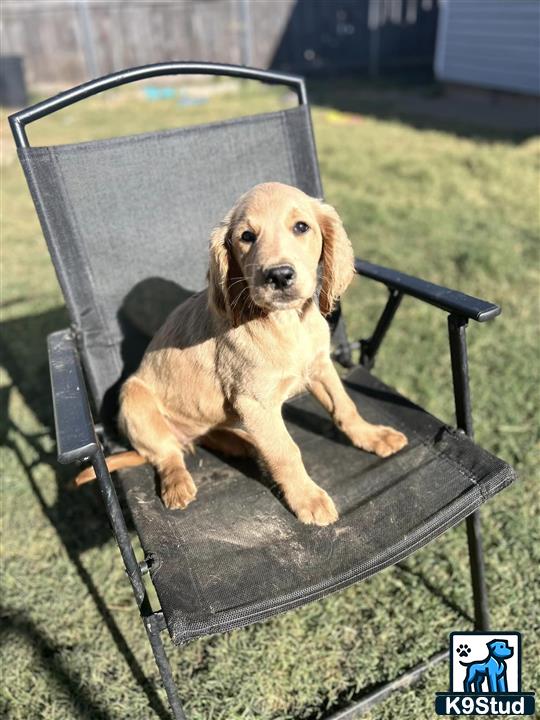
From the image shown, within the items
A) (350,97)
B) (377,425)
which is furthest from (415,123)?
(377,425)

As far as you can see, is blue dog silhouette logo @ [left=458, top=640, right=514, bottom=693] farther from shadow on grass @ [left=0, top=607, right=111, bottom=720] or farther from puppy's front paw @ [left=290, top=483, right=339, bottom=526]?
shadow on grass @ [left=0, top=607, right=111, bottom=720]

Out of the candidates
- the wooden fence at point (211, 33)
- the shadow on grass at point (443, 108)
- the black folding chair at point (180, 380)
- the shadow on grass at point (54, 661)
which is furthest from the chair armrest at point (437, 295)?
the wooden fence at point (211, 33)

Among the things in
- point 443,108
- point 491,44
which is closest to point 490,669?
point 443,108

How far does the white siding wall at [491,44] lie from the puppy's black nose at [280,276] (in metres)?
8.96

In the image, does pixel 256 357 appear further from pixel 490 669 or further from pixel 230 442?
pixel 490 669

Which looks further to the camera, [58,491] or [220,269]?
[58,491]

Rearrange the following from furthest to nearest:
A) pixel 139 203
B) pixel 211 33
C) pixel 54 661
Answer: pixel 211 33 < pixel 139 203 < pixel 54 661

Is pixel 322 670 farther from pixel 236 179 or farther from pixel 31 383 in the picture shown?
pixel 31 383

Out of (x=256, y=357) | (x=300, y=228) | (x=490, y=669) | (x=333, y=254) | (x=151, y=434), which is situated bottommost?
(x=490, y=669)

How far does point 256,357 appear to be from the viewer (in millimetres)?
1781

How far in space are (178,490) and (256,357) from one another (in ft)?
1.57

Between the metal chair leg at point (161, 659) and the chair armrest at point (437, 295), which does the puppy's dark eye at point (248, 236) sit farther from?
the metal chair leg at point (161, 659)

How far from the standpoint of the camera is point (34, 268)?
198 inches

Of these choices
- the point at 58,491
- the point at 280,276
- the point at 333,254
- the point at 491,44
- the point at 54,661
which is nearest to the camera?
the point at 280,276
